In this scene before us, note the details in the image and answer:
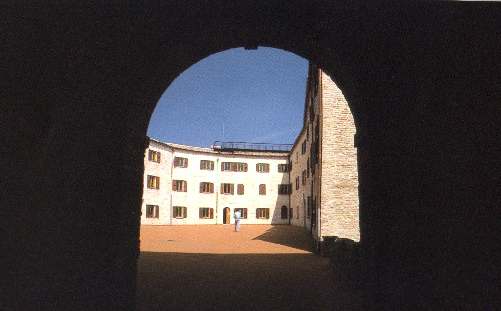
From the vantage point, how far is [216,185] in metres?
38.7

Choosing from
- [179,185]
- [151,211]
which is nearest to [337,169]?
[151,211]

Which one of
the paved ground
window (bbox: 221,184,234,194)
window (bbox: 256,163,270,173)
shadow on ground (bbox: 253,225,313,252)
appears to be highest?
window (bbox: 256,163,270,173)

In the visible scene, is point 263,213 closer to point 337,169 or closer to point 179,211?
point 179,211

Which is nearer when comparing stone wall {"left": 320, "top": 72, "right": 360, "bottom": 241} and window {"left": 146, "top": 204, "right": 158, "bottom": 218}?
stone wall {"left": 320, "top": 72, "right": 360, "bottom": 241}

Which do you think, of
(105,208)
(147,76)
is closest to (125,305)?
(105,208)

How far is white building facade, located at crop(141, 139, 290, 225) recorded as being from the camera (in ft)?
112

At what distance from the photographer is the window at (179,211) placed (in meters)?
34.9

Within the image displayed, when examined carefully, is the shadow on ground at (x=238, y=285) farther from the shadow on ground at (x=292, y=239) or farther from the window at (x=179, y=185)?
the window at (x=179, y=185)

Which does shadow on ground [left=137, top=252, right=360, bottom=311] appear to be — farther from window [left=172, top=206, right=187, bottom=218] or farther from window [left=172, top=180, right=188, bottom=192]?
window [left=172, top=180, right=188, bottom=192]

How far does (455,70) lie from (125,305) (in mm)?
6416

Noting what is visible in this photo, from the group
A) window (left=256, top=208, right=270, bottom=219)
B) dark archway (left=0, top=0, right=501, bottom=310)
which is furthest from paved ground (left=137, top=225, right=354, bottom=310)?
window (left=256, top=208, right=270, bottom=219)

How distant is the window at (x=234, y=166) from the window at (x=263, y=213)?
558 cm

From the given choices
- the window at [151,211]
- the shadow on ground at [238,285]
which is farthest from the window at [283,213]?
the shadow on ground at [238,285]

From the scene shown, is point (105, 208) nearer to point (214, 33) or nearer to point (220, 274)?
point (214, 33)
